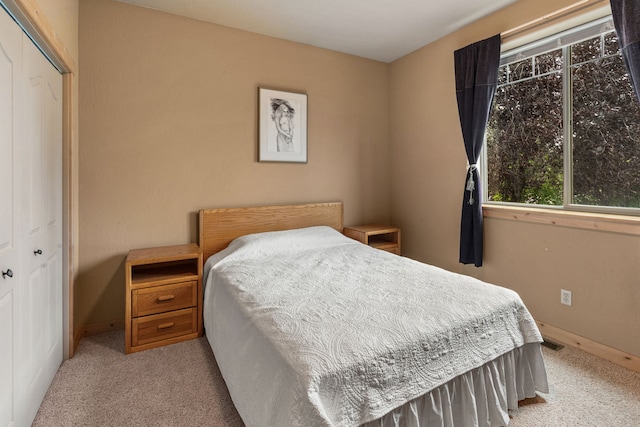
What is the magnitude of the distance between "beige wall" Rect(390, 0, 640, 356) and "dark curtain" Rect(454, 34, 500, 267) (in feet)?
0.43

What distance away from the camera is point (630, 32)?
1883 millimetres

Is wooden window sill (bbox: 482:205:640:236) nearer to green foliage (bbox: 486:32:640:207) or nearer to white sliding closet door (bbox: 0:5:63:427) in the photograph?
green foliage (bbox: 486:32:640:207)

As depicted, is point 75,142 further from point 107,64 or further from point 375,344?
point 375,344

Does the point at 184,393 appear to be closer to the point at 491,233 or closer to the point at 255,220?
the point at 255,220

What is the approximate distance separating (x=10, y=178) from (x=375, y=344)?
1.68 metres

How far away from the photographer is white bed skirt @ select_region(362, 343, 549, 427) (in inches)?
51.0

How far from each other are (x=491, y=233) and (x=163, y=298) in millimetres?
2724

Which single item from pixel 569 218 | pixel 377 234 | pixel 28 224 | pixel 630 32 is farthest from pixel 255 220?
pixel 630 32

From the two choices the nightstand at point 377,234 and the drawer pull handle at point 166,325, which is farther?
the nightstand at point 377,234

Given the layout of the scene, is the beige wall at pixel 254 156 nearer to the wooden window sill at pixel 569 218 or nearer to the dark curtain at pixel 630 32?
the wooden window sill at pixel 569 218

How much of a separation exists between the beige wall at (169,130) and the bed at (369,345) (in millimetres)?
914

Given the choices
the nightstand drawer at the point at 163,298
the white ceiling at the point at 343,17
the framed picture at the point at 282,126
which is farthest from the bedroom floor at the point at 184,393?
the white ceiling at the point at 343,17

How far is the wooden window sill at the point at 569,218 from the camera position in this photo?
2031 millimetres

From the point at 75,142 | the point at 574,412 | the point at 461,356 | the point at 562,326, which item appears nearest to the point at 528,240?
the point at 562,326
